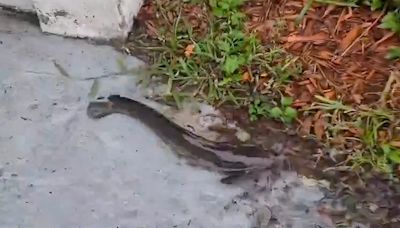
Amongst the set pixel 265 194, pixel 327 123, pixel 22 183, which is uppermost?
pixel 327 123

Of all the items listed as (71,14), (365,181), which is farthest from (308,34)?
(71,14)

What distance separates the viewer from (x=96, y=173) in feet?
6.95

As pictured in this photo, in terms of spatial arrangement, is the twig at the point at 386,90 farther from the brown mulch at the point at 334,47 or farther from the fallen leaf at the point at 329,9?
the fallen leaf at the point at 329,9

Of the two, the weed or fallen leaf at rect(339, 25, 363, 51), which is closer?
the weed

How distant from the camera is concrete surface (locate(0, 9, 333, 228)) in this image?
6.63ft

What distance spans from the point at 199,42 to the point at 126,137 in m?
0.38

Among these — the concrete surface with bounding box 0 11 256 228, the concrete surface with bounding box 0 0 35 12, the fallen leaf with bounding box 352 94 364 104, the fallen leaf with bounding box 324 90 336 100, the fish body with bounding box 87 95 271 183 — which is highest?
the fallen leaf with bounding box 352 94 364 104

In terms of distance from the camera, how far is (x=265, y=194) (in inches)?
81.2

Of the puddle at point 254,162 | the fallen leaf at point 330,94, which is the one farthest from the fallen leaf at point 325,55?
the puddle at point 254,162

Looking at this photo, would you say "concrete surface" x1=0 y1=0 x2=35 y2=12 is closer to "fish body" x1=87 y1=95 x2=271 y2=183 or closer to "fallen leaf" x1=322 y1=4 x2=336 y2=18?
"fish body" x1=87 y1=95 x2=271 y2=183

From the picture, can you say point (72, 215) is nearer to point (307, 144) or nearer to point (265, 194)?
point (265, 194)

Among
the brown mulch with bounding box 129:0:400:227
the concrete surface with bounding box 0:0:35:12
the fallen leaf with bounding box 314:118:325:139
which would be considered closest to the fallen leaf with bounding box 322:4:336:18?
the brown mulch with bounding box 129:0:400:227

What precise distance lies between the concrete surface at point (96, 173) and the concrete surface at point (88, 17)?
66mm

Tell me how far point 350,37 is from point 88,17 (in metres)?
0.79
